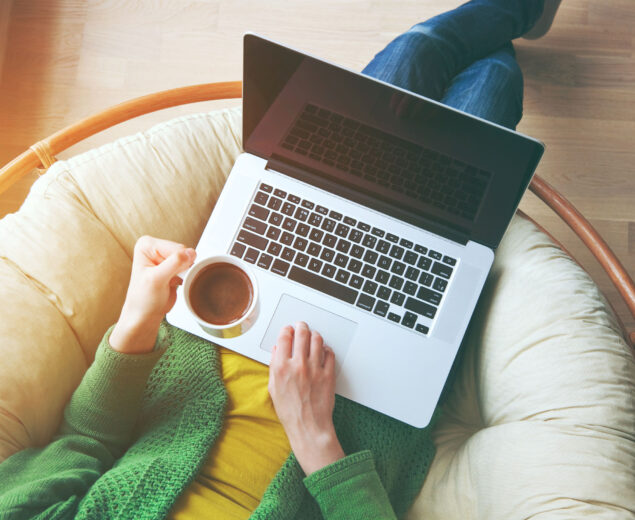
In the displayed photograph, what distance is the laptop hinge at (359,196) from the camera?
0.97 meters

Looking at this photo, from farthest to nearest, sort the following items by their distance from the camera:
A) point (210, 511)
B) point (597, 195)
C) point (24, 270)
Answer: point (597, 195)
point (24, 270)
point (210, 511)

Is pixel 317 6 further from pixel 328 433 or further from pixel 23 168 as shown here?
pixel 328 433

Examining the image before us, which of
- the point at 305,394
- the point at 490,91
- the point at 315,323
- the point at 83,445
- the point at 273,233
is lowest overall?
the point at 83,445

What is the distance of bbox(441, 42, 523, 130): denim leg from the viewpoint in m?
1.14

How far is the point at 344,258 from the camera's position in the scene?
98 cm

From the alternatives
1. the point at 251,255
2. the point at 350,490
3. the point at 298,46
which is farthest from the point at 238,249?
the point at 298,46

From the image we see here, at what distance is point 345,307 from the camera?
3.16 feet

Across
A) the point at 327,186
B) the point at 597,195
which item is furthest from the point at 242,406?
the point at 597,195

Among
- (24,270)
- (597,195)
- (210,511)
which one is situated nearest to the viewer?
(210,511)

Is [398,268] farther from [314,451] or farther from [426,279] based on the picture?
[314,451]

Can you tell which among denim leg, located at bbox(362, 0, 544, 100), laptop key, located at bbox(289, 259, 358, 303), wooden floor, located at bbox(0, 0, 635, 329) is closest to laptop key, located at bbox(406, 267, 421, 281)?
laptop key, located at bbox(289, 259, 358, 303)

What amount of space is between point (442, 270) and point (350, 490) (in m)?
0.41

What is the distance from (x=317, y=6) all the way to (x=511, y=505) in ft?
4.63

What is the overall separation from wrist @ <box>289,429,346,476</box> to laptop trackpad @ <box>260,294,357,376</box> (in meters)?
0.13
